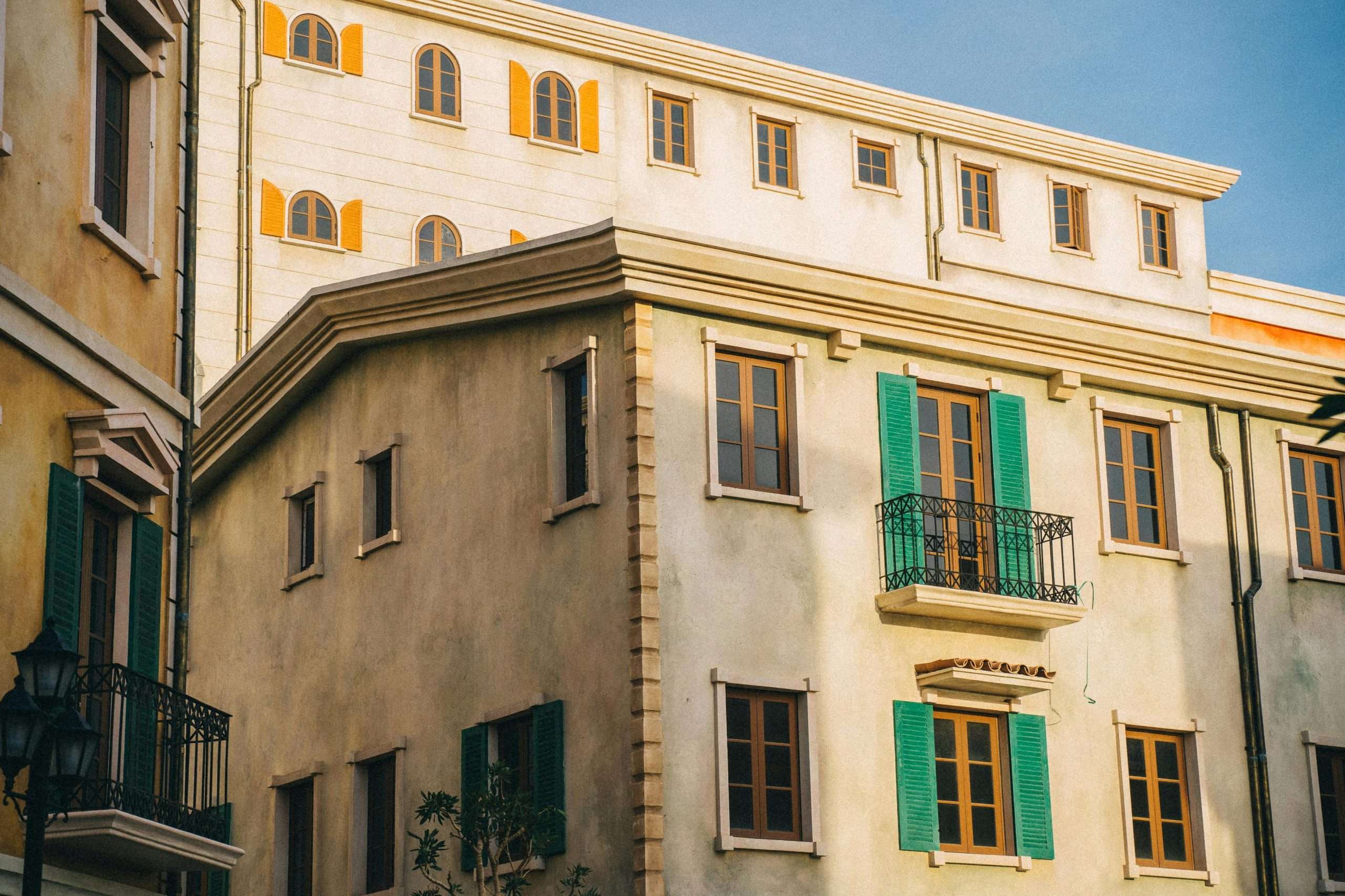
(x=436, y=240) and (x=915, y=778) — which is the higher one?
(x=436, y=240)

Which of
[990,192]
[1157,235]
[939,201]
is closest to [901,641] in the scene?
[939,201]

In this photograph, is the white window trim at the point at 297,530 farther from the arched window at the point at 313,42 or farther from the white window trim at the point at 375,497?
the arched window at the point at 313,42

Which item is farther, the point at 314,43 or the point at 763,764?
the point at 314,43

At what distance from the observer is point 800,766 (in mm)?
21062

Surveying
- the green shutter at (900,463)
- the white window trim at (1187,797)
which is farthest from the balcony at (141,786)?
the white window trim at (1187,797)

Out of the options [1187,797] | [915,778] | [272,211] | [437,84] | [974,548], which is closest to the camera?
[915,778]

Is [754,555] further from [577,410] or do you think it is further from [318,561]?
[318,561]

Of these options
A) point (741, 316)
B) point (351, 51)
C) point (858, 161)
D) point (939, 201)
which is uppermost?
point (351, 51)

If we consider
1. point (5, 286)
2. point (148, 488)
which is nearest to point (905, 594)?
point (148, 488)

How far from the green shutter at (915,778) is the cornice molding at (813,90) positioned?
17.3 m

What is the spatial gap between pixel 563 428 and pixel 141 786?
25.4 ft

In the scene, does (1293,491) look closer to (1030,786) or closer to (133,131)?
(1030,786)

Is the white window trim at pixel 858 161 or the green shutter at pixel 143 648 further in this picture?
the white window trim at pixel 858 161

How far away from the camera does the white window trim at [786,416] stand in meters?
21.4
